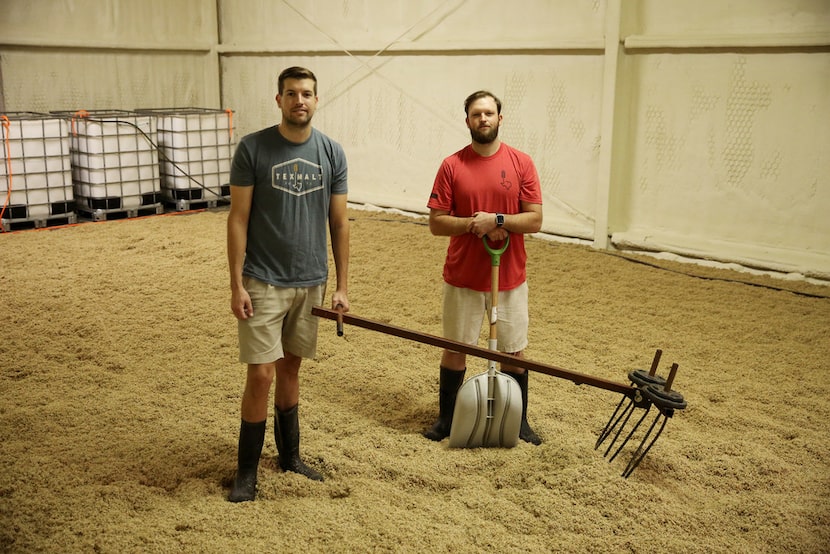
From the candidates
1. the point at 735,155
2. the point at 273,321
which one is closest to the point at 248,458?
the point at 273,321

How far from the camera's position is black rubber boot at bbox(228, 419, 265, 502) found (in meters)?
3.38

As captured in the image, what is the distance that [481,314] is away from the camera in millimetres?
3914

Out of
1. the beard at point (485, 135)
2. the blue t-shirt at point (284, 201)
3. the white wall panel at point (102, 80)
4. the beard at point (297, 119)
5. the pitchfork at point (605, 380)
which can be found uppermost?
the white wall panel at point (102, 80)

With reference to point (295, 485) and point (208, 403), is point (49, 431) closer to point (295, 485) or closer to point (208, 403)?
point (208, 403)

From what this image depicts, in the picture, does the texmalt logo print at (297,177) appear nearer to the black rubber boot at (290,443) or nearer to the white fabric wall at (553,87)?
the black rubber boot at (290,443)

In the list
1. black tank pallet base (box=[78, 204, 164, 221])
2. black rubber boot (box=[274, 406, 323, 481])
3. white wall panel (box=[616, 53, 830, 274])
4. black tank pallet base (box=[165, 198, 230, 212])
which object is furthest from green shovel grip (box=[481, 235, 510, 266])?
black tank pallet base (box=[165, 198, 230, 212])

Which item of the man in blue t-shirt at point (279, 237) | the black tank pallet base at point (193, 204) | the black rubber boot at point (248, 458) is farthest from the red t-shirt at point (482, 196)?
the black tank pallet base at point (193, 204)

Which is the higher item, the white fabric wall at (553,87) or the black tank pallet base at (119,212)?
the white fabric wall at (553,87)

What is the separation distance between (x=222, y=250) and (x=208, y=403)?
158 inches

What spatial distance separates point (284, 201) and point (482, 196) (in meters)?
0.98

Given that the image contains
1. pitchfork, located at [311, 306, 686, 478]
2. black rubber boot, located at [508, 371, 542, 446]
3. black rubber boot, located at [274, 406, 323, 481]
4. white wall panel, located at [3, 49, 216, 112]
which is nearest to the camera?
pitchfork, located at [311, 306, 686, 478]

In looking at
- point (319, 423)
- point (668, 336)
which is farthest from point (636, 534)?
point (668, 336)

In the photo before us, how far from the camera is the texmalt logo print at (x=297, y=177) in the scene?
3176 mm

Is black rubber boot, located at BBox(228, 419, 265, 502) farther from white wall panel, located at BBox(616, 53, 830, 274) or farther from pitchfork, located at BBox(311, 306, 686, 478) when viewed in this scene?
white wall panel, located at BBox(616, 53, 830, 274)
